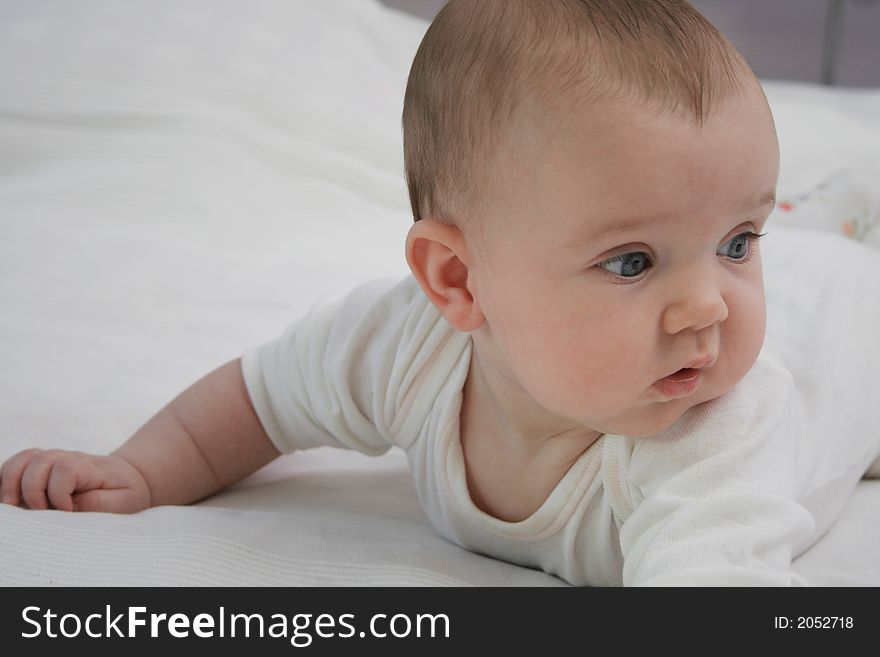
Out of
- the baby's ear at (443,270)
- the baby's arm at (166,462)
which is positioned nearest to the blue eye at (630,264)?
the baby's ear at (443,270)

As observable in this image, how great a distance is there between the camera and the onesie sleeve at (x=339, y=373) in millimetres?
1053

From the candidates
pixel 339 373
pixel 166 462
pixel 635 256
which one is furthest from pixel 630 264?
pixel 166 462

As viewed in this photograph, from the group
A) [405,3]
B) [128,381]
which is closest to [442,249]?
[128,381]

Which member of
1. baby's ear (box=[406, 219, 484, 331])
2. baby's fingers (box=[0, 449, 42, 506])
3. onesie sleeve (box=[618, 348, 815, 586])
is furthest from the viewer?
Result: baby's fingers (box=[0, 449, 42, 506])

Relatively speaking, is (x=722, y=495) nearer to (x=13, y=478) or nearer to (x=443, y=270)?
(x=443, y=270)

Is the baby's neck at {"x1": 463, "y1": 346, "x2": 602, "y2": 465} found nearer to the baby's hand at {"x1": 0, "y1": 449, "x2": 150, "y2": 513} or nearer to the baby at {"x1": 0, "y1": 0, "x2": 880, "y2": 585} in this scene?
the baby at {"x1": 0, "y1": 0, "x2": 880, "y2": 585}

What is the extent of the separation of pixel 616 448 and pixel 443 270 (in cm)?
20

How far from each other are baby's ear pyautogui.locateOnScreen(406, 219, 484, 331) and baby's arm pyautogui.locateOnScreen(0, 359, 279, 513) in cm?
33

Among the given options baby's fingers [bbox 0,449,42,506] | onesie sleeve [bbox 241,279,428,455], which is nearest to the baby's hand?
baby's fingers [bbox 0,449,42,506]

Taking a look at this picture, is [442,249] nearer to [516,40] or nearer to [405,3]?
[516,40]

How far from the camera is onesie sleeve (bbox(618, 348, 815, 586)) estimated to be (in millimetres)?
728

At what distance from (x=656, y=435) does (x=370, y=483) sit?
41 centimetres

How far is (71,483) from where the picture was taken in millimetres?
1033
